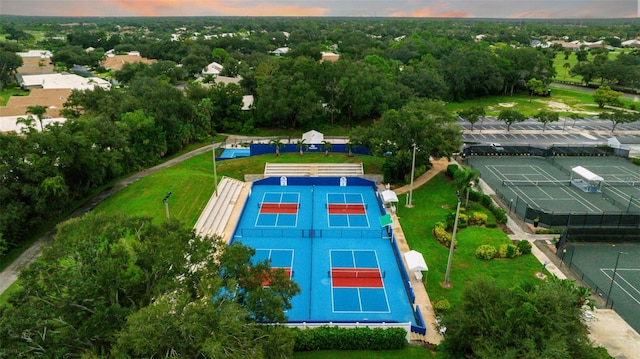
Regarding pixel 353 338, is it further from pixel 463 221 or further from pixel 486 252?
pixel 463 221

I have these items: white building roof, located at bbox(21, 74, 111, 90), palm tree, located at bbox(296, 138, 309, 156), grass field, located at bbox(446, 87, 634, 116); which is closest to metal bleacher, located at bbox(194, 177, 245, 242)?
palm tree, located at bbox(296, 138, 309, 156)

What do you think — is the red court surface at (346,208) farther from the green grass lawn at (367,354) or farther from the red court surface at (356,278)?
the green grass lawn at (367,354)

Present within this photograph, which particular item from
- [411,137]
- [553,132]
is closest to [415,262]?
[411,137]

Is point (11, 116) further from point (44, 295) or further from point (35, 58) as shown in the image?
point (35, 58)

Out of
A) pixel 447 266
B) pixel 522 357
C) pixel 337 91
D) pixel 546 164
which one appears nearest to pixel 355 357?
pixel 522 357

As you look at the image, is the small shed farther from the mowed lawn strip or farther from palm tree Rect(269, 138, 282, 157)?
the mowed lawn strip

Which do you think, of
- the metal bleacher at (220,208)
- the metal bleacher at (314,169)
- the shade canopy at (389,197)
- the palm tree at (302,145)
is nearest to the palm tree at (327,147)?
the palm tree at (302,145)
